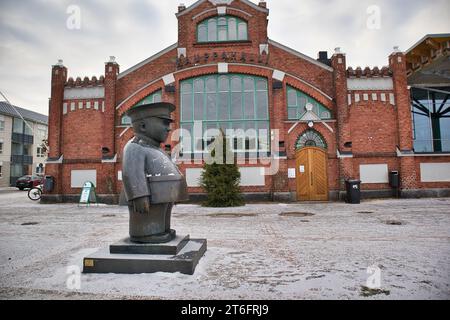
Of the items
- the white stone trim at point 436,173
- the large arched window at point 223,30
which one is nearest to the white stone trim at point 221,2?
the large arched window at point 223,30

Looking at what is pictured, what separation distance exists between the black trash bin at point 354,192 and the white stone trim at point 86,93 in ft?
44.7

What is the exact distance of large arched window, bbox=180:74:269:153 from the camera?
1439 cm

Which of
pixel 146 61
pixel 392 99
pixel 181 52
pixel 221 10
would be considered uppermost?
pixel 221 10

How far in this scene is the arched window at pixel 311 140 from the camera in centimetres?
1415

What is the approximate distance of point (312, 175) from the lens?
46.0 feet

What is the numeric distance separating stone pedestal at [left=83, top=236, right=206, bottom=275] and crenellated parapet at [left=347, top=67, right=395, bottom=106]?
43.2ft

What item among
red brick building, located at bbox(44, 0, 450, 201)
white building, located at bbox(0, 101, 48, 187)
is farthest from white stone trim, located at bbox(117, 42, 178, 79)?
white building, located at bbox(0, 101, 48, 187)

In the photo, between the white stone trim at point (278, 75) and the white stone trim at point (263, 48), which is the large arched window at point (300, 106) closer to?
the white stone trim at point (278, 75)

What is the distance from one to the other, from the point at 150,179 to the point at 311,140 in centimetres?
1167

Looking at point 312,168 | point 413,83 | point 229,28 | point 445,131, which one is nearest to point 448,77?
point 413,83

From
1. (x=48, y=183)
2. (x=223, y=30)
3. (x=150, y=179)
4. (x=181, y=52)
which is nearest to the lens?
(x=150, y=179)

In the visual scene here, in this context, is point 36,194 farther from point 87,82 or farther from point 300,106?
point 300,106

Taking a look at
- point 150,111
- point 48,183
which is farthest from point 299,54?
point 48,183
